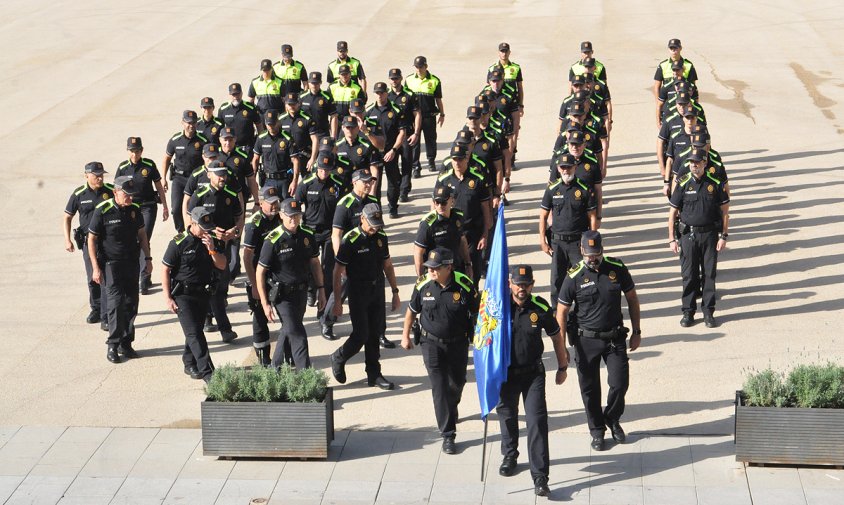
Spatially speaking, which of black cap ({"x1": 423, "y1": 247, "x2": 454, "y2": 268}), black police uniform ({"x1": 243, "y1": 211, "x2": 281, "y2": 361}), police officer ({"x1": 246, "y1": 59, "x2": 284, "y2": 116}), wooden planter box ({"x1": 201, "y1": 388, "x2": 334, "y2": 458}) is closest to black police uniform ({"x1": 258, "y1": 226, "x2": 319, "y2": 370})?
black police uniform ({"x1": 243, "y1": 211, "x2": 281, "y2": 361})

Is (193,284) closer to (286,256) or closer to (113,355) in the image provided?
(286,256)

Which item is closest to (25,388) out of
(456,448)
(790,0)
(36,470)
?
(36,470)

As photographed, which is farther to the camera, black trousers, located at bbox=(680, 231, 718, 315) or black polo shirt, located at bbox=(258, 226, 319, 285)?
black trousers, located at bbox=(680, 231, 718, 315)

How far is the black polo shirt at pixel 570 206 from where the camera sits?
13953mm

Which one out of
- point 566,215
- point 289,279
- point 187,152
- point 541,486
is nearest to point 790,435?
point 541,486

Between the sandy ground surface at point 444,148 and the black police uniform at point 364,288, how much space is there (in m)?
0.44

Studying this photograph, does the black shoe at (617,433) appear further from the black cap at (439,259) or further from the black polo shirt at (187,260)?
the black polo shirt at (187,260)

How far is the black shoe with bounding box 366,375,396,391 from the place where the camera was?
1257 centimetres

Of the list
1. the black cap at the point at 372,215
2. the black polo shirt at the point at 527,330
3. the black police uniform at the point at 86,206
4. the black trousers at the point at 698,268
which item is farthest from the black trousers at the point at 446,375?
the black police uniform at the point at 86,206

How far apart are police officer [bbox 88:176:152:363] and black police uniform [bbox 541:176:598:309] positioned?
456cm

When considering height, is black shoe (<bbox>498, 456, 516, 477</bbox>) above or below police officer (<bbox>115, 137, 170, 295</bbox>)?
below

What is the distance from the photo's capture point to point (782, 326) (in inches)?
547

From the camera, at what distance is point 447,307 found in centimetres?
1091

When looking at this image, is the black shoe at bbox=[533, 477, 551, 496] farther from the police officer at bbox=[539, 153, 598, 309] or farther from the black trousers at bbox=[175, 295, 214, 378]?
the police officer at bbox=[539, 153, 598, 309]
